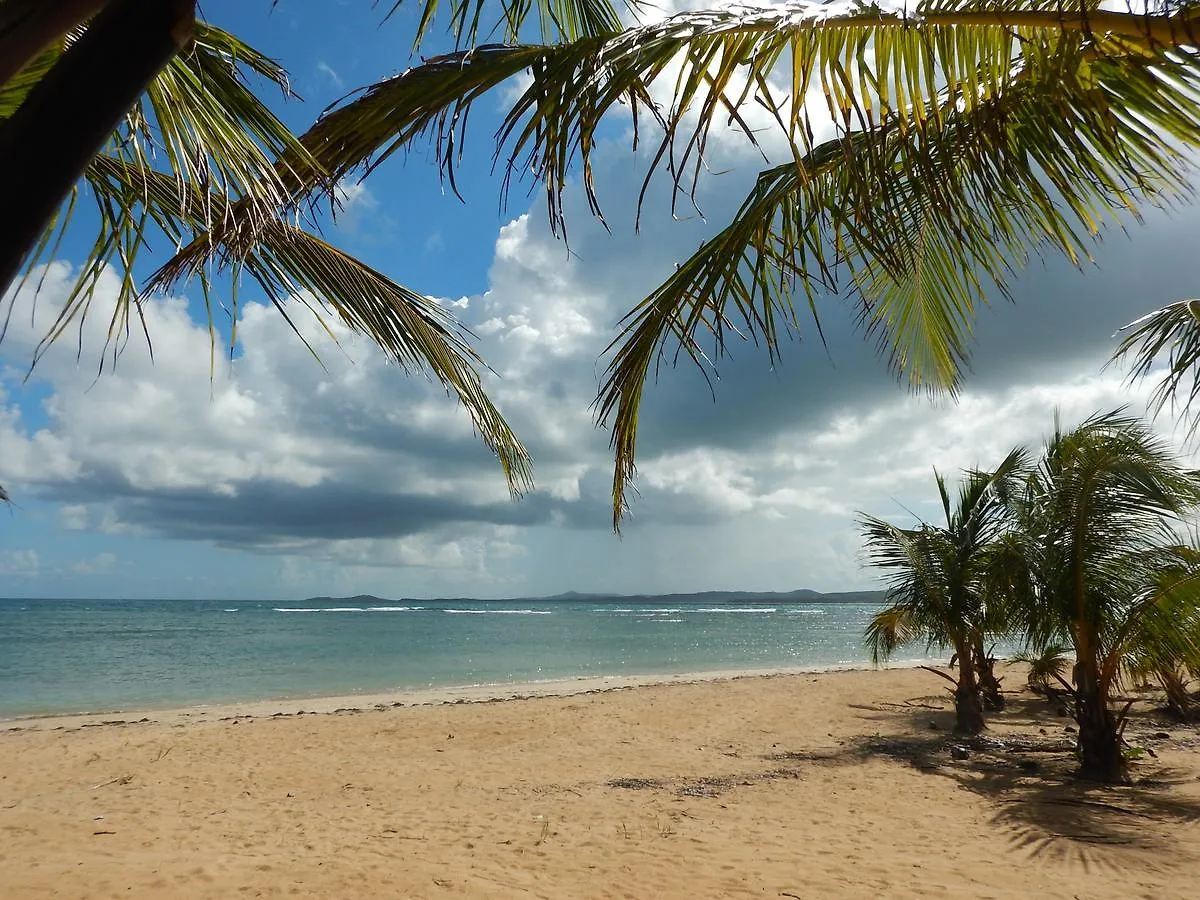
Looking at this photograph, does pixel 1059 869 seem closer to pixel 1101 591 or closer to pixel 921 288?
pixel 1101 591

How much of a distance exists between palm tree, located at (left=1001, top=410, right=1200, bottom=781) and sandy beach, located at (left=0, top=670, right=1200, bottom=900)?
87cm

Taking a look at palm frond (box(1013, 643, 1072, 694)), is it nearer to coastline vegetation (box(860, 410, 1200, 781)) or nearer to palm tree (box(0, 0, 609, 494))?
coastline vegetation (box(860, 410, 1200, 781))

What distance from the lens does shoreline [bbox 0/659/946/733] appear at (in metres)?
13.3

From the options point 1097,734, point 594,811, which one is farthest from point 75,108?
point 1097,734

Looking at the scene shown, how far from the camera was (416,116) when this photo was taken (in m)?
1.62

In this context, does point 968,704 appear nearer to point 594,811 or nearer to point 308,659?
point 594,811

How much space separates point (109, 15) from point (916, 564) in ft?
31.8

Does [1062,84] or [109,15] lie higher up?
[1062,84]

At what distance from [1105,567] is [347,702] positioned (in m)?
13.9

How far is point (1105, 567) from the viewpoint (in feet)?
21.1

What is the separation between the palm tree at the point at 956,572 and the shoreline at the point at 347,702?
27.2 ft

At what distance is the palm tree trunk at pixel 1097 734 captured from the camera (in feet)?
22.3

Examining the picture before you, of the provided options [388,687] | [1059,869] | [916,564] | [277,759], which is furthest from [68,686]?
[1059,869]

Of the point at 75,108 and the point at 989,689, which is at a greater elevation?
the point at 75,108
